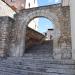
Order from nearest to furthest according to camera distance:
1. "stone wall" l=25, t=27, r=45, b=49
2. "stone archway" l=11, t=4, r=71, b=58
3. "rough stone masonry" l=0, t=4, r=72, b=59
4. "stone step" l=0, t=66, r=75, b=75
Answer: "stone step" l=0, t=66, r=75, b=75 < "rough stone masonry" l=0, t=4, r=72, b=59 < "stone archway" l=11, t=4, r=71, b=58 < "stone wall" l=25, t=27, r=45, b=49

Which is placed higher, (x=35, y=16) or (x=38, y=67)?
(x=35, y=16)

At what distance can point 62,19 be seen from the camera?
34.3 feet

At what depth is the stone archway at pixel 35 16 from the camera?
411 inches

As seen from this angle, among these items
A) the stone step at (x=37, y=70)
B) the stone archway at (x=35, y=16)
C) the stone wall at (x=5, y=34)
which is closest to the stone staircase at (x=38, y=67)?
the stone step at (x=37, y=70)

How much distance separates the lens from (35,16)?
11.3 meters

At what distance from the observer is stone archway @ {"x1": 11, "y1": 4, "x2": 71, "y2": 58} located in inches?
411

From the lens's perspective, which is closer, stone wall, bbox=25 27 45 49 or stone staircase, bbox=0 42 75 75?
stone staircase, bbox=0 42 75 75

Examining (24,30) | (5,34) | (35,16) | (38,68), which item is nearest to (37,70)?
(38,68)

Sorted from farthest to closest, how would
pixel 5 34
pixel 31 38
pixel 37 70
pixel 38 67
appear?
pixel 31 38, pixel 5 34, pixel 38 67, pixel 37 70

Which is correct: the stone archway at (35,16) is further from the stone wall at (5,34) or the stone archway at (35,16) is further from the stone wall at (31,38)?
the stone wall at (31,38)

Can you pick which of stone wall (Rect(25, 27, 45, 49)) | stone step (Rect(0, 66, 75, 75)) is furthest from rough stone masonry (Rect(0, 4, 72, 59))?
stone step (Rect(0, 66, 75, 75))

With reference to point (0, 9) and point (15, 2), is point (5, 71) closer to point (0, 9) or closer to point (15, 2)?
point (0, 9)

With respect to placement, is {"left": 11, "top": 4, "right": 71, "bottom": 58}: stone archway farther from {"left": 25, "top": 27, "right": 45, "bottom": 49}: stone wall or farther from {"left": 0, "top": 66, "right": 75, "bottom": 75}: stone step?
{"left": 0, "top": 66, "right": 75, "bottom": 75}: stone step

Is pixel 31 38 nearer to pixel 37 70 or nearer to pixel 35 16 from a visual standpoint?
pixel 35 16
